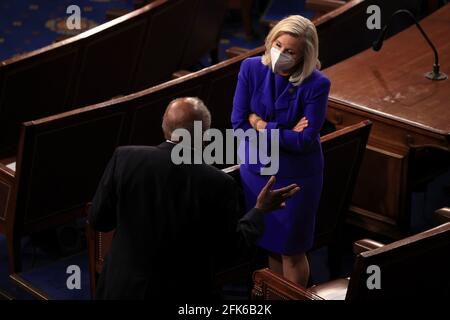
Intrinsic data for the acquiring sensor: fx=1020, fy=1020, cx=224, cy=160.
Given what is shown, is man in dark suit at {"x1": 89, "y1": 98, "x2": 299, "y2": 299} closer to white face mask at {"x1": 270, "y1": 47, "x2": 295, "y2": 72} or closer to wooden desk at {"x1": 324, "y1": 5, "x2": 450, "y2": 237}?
white face mask at {"x1": 270, "y1": 47, "x2": 295, "y2": 72}

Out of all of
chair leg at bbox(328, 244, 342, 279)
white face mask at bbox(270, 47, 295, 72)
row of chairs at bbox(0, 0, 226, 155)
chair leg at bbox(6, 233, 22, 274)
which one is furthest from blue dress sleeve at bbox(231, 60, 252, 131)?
row of chairs at bbox(0, 0, 226, 155)

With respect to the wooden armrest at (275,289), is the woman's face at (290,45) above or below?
above

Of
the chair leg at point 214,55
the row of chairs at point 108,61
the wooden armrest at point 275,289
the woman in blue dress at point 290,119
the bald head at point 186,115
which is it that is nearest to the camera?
the bald head at point 186,115

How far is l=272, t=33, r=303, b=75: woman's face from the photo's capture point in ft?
7.99

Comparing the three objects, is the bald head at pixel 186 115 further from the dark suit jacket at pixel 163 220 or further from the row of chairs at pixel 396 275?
the row of chairs at pixel 396 275

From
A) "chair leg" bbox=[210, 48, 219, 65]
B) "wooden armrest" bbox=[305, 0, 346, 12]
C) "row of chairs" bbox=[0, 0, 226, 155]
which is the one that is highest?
"wooden armrest" bbox=[305, 0, 346, 12]

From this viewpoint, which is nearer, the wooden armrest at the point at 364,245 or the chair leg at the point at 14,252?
the wooden armrest at the point at 364,245

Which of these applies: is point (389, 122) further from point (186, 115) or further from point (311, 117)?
point (186, 115)

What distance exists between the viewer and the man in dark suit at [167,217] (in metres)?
2.05

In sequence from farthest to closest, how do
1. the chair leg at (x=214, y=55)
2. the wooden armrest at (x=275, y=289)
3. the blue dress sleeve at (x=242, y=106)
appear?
1. the chair leg at (x=214, y=55)
2. the blue dress sleeve at (x=242, y=106)
3. the wooden armrest at (x=275, y=289)

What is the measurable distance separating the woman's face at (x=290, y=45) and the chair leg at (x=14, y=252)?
1.06m

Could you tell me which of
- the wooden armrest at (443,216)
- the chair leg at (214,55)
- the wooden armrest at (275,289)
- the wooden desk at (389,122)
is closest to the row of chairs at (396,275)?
→ the wooden armrest at (275,289)

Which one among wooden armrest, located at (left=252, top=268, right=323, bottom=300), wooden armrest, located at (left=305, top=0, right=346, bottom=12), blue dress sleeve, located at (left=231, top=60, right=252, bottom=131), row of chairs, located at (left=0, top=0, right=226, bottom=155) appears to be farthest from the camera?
wooden armrest, located at (left=305, top=0, right=346, bottom=12)
